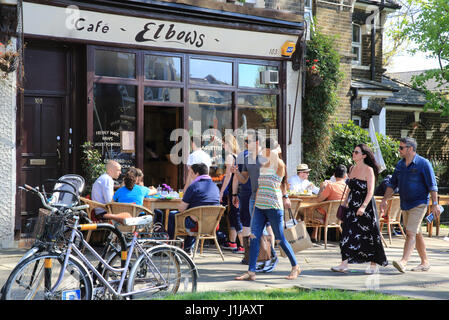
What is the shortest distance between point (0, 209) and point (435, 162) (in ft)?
54.9

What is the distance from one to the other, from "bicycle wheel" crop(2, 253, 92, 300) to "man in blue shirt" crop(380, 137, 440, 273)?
4788 mm

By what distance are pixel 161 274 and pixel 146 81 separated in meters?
6.64

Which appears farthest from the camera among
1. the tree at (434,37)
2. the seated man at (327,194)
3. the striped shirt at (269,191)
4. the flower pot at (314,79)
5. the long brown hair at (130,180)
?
the tree at (434,37)

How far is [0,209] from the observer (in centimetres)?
1056

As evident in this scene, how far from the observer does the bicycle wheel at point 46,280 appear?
529 centimetres

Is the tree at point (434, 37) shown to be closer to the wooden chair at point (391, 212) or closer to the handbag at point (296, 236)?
the wooden chair at point (391, 212)

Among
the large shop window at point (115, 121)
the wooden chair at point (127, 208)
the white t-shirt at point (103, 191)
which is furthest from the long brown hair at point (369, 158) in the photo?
the large shop window at point (115, 121)

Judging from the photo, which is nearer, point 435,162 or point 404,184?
point 404,184

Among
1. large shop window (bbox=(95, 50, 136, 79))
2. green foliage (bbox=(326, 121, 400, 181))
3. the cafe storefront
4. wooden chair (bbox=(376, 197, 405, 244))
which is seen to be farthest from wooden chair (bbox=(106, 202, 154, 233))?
green foliage (bbox=(326, 121, 400, 181))

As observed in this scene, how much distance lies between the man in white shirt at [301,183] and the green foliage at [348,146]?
189 cm

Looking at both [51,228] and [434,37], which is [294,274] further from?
[434,37]

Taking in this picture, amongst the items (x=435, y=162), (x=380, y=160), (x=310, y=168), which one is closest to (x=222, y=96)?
(x=310, y=168)

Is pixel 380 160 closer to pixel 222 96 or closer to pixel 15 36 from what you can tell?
pixel 222 96

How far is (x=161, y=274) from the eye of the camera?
625 cm
